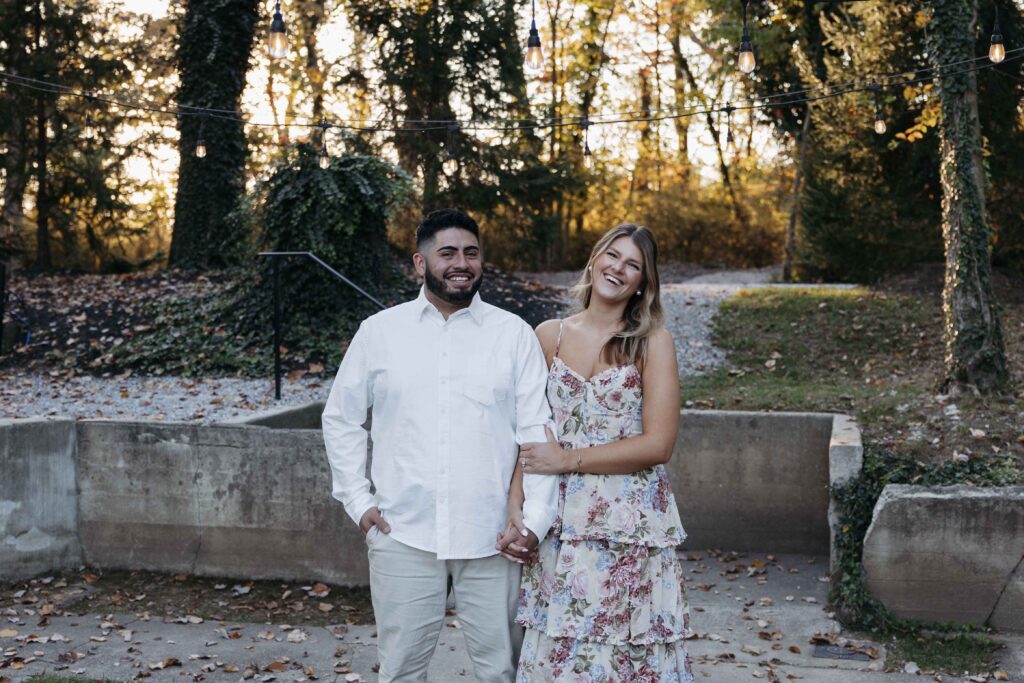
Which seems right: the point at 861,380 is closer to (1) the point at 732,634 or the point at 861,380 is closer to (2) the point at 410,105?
(1) the point at 732,634

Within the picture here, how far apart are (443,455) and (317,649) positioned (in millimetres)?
2601

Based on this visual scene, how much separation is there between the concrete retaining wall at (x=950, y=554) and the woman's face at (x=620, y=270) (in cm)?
291

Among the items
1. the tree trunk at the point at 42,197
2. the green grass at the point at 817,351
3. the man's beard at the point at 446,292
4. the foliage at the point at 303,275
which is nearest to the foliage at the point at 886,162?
the green grass at the point at 817,351

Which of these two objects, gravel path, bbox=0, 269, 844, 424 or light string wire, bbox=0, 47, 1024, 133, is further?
gravel path, bbox=0, 269, 844, 424

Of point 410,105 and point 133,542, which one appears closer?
point 133,542

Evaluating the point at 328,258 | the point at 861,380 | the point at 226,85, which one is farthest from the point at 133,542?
the point at 226,85

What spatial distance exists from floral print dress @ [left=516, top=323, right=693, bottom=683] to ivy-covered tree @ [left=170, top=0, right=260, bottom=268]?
42.5ft

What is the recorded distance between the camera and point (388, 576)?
3.28m

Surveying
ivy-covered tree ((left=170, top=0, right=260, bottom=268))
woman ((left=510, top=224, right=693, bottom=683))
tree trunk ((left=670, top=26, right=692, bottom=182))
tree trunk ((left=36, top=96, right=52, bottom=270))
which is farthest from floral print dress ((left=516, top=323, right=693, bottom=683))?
tree trunk ((left=670, top=26, right=692, bottom=182))

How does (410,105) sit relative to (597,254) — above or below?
above

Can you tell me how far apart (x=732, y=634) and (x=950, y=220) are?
14.1ft

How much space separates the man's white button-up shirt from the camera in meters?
3.25

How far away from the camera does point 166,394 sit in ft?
33.3

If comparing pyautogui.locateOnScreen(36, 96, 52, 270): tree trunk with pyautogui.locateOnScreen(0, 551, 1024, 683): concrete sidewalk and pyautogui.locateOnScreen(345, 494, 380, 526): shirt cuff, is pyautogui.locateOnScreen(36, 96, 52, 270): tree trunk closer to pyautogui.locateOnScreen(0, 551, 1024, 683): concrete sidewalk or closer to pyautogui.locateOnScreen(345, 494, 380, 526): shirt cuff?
pyautogui.locateOnScreen(0, 551, 1024, 683): concrete sidewalk
